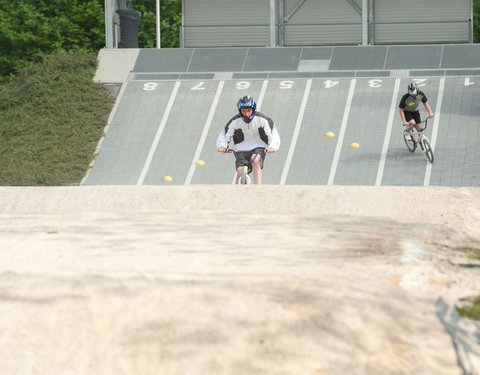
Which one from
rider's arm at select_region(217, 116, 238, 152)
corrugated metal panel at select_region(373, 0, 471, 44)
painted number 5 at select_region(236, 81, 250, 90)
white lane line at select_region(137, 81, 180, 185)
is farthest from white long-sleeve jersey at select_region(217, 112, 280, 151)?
corrugated metal panel at select_region(373, 0, 471, 44)

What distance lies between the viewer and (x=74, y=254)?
9.27 metres

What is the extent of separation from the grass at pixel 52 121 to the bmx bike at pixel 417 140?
306 inches

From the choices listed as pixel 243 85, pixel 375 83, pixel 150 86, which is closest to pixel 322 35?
pixel 243 85

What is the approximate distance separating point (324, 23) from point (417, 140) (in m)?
12.1

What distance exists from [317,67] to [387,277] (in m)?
24.6

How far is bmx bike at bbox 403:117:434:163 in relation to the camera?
2516 cm

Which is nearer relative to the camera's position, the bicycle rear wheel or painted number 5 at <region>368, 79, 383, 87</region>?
the bicycle rear wheel

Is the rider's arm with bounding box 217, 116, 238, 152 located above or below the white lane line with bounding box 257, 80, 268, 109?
below

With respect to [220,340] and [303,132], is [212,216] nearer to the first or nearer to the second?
[220,340]

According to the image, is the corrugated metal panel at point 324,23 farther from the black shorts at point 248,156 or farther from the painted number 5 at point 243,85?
the black shorts at point 248,156

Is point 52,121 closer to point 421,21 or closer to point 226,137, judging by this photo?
point 421,21

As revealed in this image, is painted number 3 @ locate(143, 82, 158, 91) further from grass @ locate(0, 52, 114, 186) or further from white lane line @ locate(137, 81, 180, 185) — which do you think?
grass @ locate(0, 52, 114, 186)

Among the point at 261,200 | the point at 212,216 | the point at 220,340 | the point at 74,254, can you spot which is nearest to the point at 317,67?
the point at 261,200

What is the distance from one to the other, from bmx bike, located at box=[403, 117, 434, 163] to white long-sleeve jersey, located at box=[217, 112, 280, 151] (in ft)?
25.4
